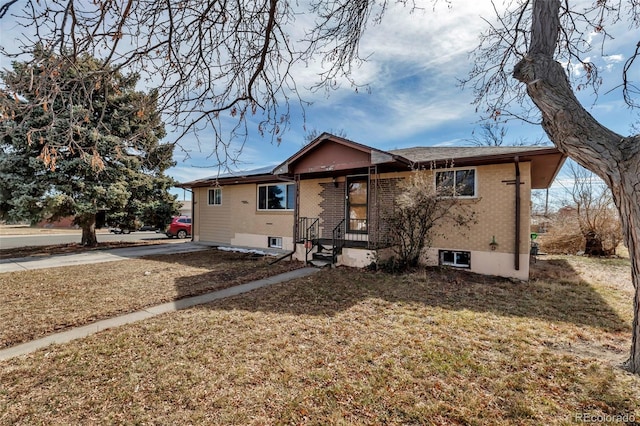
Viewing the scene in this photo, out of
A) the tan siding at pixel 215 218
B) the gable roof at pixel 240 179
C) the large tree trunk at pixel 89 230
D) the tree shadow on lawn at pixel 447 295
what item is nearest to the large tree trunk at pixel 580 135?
the tree shadow on lawn at pixel 447 295

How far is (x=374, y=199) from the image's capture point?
9836 mm

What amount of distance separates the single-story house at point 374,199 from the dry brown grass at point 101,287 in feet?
7.05

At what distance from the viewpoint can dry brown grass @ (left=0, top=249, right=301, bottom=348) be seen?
15.3 ft

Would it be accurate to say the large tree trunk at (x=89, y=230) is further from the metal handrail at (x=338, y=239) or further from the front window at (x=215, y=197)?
the metal handrail at (x=338, y=239)

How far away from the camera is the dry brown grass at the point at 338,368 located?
2.61m

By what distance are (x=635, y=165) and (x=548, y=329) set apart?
9.31 ft

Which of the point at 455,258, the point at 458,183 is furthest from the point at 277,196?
the point at 455,258

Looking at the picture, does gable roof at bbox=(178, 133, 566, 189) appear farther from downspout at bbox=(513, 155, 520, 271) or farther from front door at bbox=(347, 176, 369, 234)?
front door at bbox=(347, 176, 369, 234)

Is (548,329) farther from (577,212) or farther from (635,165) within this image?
(577,212)

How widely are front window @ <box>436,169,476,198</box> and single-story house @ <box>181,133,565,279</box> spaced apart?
29 millimetres

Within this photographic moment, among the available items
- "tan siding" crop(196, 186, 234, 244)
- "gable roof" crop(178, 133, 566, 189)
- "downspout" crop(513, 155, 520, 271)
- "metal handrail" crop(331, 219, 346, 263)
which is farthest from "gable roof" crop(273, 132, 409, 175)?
"tan siding" crop(196, 186, 234, 244)

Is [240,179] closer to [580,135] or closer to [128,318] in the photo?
[128,318]

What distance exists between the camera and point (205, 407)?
2658mm

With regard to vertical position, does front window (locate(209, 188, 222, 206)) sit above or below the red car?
above
